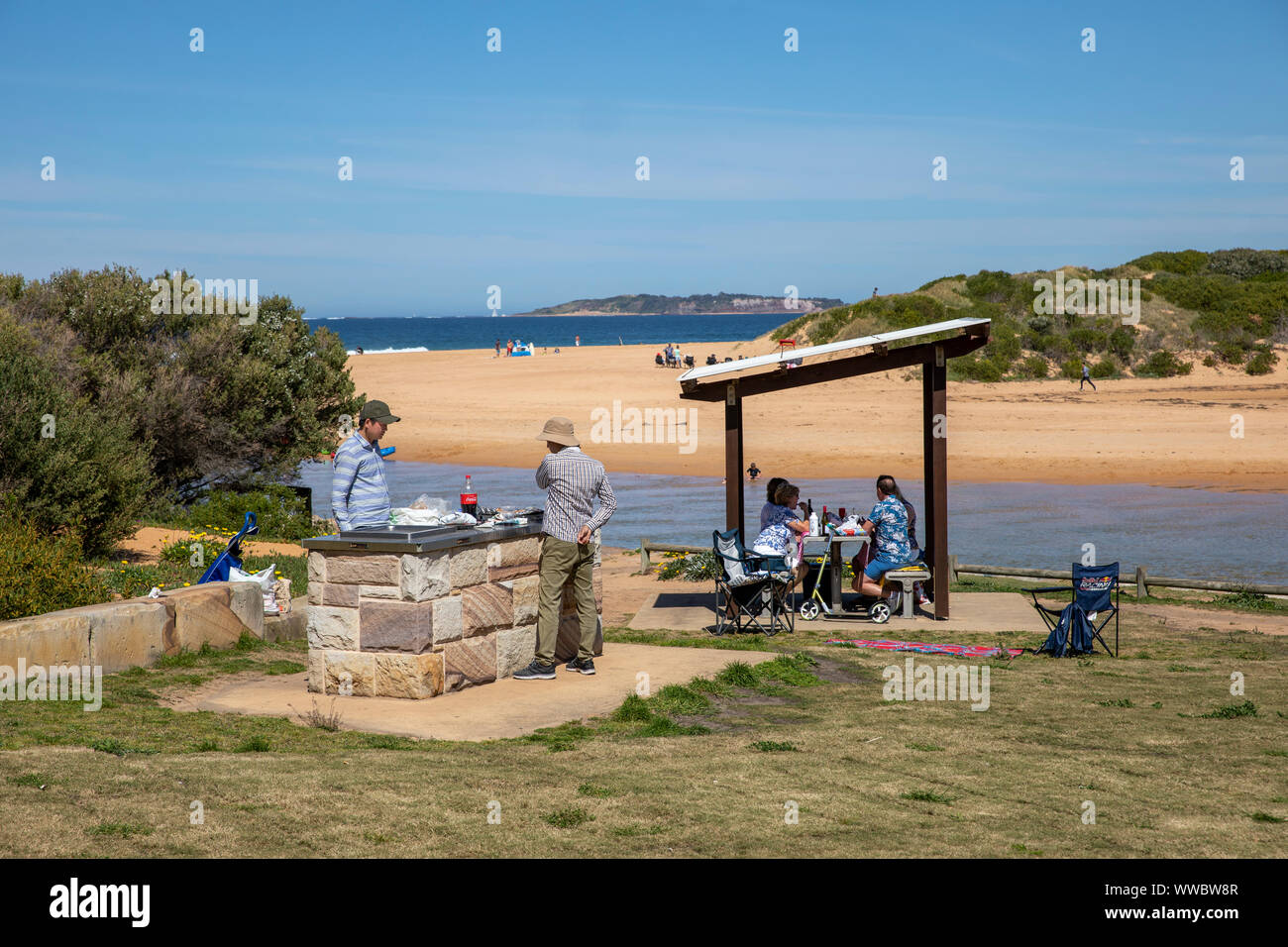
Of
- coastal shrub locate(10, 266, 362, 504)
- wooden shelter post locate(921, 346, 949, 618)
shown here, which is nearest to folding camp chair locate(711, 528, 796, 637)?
wooden shelter post locate(921, 346, 949, 618)

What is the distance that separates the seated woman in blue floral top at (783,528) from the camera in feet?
39.0

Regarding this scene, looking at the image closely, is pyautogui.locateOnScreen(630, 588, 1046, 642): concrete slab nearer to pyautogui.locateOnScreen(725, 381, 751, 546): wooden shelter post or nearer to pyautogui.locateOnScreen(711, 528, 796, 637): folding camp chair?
pyautogui.locateOnScreen(711, 528, 796, 637): folding camp chair

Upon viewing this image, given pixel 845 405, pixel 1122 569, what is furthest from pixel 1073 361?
pixel 1122 569

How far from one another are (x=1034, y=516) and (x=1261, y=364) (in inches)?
1015

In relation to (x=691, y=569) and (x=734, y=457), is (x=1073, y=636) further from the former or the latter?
(x=691, y=569)

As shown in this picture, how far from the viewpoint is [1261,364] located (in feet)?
140

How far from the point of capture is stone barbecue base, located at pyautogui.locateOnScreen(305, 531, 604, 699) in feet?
25.5

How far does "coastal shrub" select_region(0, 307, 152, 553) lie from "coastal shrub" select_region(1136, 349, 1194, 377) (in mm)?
38807

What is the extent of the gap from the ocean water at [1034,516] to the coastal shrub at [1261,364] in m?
20.4

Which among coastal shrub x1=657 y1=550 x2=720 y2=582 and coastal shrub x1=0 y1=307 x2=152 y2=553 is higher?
coastal shrub x1=0 y1=307 x2=152 y2=553
